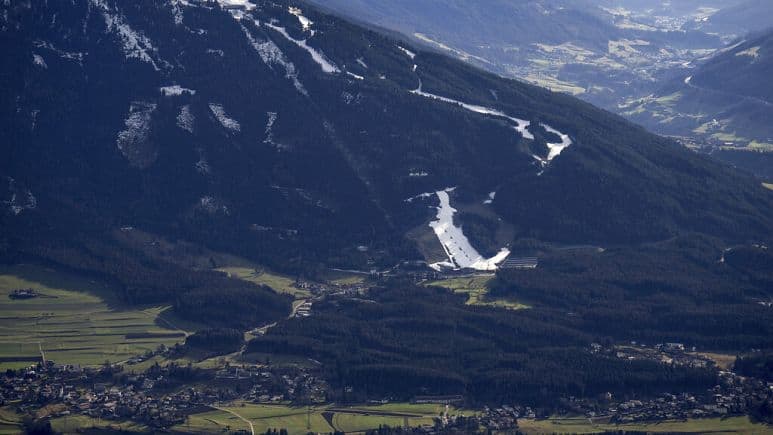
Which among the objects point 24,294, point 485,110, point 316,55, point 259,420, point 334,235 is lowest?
point 259,420

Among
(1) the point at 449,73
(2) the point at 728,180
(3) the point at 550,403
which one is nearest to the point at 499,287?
(3) the point at 550,403

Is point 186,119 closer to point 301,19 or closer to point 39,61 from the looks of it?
point 39,61

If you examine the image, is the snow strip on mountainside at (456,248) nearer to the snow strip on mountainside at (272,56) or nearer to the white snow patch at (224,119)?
the white snow patch at (224,119)

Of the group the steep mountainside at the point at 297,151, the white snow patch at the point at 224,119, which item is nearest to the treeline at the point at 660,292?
the steep mountainside at the point at 297,151

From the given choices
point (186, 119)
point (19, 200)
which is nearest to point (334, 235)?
point (186, 119)

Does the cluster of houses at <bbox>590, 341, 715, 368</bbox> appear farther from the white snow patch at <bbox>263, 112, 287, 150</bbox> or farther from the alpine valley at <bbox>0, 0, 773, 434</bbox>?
the white snow patch at <bbox>263, 112, 287, 150</bbox>

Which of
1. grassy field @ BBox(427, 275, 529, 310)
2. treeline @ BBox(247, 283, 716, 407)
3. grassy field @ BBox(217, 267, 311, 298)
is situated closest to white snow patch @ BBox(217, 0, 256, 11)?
grassy field @ BBox(217, 267, 311, 298)
